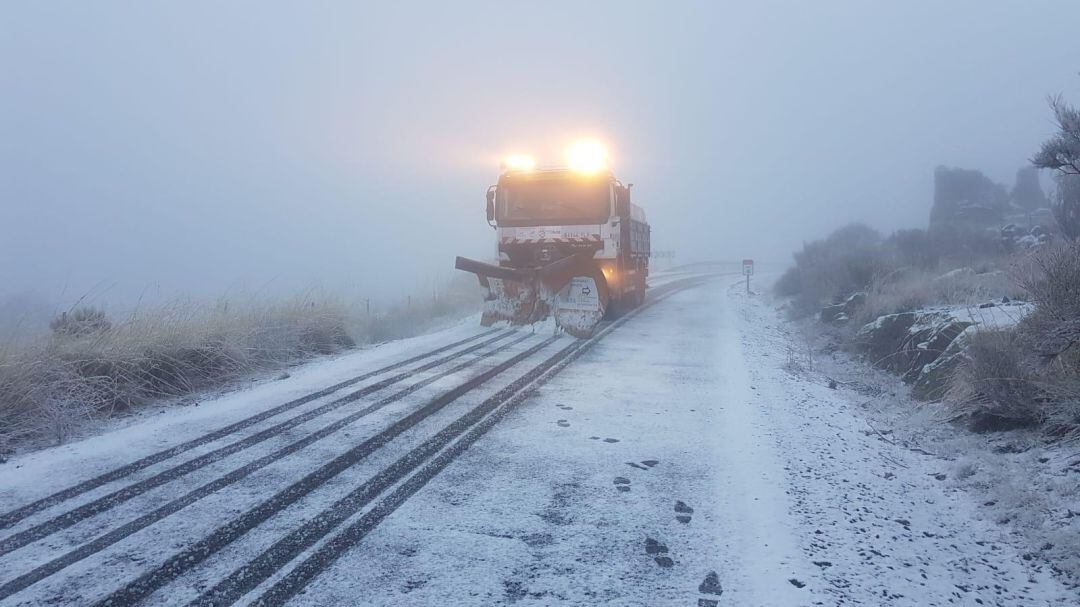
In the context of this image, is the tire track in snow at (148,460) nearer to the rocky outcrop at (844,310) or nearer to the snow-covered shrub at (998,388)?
the snow-covered shrub at (998,388)

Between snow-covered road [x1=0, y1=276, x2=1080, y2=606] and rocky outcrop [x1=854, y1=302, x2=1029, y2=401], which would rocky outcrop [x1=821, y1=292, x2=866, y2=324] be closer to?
rocky outcrop [x1=854, y1=302, x2=1029, y2=401]

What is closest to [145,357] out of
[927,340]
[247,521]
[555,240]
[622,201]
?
[247,521]

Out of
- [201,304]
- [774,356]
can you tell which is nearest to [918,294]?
[774,356]

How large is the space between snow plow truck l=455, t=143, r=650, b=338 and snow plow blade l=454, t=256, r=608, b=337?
0.07 ft

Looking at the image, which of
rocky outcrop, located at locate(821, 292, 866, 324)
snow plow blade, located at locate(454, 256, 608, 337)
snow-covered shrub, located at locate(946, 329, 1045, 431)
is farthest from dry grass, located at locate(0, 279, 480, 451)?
rocky outcrop, located at locate(821, 292, 866, 324)

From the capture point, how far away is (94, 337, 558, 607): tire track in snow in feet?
9.70

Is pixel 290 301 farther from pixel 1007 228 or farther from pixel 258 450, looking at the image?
pixel 1007 228

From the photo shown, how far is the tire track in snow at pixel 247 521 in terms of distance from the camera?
9.70ft

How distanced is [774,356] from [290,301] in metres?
8.41

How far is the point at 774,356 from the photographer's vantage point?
10094mm

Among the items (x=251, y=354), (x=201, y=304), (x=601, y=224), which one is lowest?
(x=251, y=354)

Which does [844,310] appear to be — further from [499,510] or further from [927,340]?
[499,510]

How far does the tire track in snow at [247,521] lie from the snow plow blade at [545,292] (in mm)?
5996

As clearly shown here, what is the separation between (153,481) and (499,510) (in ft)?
8.14
